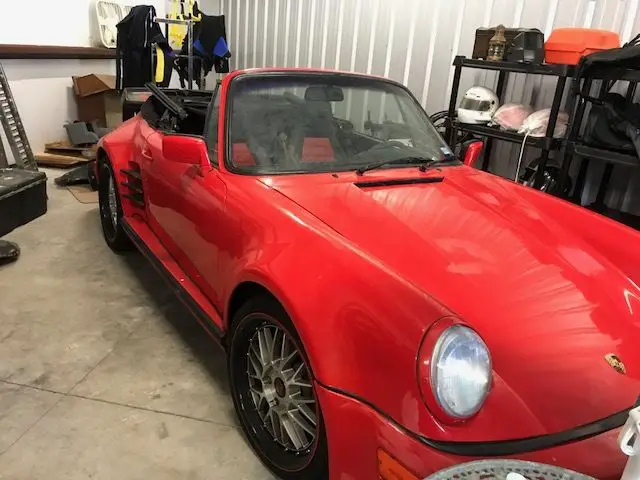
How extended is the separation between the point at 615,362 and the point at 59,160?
558cm

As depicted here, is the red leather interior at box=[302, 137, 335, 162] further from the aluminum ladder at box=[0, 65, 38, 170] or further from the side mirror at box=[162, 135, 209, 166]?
the aluminum ladder at box=[0, 65, 38, 170]

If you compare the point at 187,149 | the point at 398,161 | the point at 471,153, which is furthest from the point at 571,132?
the point at 187,149

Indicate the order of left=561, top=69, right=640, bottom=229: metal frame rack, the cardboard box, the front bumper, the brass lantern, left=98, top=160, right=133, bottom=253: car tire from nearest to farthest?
the front bumper → left=561, top=69, right=640, bottom=229: metal frame rack → left=98, top=160, right=133, bottom=253: car tire → the brass lantern → the cardboard box

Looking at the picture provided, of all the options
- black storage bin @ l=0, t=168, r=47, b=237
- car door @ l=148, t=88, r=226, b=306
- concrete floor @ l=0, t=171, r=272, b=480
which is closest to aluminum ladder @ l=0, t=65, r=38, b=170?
black storage bin @ l=0, t=168, r=47, b=237

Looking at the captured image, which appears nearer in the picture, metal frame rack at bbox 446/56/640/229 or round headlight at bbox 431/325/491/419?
round headlight at bbox 431/325/491/419

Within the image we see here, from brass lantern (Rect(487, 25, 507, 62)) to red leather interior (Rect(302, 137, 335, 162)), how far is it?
7.32ft

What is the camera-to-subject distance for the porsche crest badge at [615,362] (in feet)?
4.24

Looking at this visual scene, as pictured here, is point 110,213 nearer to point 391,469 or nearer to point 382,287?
point 382,287

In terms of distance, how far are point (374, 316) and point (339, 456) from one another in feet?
1.26

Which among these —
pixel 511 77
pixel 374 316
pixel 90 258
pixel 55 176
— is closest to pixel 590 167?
pixel 511 77

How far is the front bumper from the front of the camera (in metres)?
1.15

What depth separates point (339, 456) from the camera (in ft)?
4.53

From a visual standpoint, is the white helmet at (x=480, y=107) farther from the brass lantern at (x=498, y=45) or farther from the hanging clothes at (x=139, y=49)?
the hanging clothes at (x=139, y=49)

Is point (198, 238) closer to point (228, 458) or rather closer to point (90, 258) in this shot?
point (228, 458)
